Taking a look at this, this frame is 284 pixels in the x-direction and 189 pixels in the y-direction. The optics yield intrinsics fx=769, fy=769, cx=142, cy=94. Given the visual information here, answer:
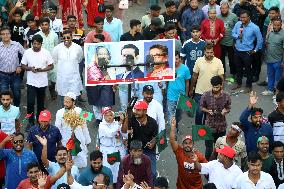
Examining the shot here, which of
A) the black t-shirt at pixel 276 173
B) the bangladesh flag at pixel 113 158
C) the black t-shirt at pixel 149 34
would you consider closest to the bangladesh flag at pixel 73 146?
the bangladesh flag at pixel 113 158

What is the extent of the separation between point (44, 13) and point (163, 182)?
25.0 ft

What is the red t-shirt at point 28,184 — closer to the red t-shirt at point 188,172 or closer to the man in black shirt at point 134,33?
the red t-shirt at point 188,172

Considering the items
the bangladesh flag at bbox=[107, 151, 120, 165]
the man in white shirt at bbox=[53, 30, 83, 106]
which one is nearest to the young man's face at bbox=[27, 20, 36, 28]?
the man in white shirt at bbox=[53, 30, 83, 106]

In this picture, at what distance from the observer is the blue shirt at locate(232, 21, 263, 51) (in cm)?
1530

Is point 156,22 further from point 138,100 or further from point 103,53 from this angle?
point 138,100

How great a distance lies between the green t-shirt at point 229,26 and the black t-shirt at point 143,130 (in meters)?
4.59

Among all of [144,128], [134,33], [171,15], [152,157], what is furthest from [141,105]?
[171,15]

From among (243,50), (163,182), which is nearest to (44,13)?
(243,50)

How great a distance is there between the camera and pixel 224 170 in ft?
35.4

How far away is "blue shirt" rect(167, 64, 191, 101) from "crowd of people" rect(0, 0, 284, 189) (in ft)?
0.06

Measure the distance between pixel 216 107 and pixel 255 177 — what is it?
2224mm

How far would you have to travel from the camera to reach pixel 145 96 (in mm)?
12406

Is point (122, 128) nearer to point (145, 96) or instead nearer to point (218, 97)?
point (145, 96)

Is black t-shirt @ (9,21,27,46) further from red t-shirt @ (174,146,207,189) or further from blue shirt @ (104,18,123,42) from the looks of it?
red t-shirt @ (174,146,207,189)
